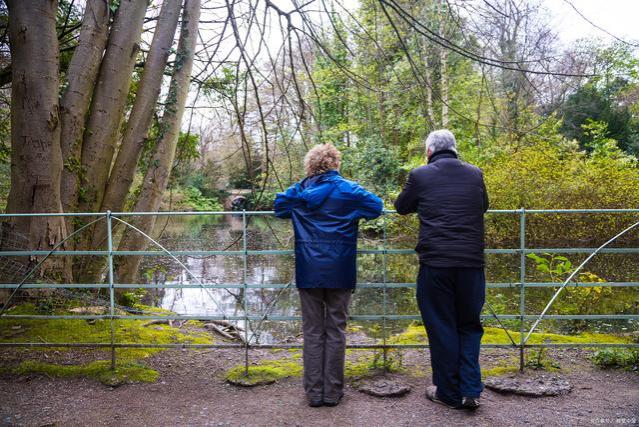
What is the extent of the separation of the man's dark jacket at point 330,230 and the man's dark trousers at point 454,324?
0.51 m

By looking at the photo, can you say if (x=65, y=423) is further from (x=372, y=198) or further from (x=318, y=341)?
(x=372, y=198)

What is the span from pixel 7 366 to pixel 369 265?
170 inches

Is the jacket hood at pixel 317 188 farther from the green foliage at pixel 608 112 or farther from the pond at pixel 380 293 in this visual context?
the green foliage at pixel 608 112

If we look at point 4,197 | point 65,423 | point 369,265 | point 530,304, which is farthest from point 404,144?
point 65,423

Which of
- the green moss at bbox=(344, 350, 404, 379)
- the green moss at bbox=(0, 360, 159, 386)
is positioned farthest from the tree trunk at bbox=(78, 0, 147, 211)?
the green moss at bbox=(344, 350, 404, 379)

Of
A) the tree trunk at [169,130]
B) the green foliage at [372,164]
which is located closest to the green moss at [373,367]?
the tree trunk at [169,130]

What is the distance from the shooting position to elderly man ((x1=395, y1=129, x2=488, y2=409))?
10.1 feet

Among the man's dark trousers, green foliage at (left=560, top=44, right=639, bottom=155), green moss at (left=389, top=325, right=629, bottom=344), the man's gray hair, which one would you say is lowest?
green moss at (left=389, top=325, right=629, bottom=344)

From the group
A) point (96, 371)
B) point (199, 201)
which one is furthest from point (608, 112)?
point (96, 371)

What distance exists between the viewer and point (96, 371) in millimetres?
3871

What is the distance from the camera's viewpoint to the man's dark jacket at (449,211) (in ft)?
10.1

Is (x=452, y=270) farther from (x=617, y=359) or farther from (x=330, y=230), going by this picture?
(x=617, y=359)

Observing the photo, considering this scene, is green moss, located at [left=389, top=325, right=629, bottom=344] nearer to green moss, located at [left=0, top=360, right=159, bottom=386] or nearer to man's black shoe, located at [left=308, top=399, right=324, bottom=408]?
man's black shoe, located at [left=308, top=399, right=324, bottom=408]

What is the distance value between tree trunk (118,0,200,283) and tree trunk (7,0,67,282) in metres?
0.94
